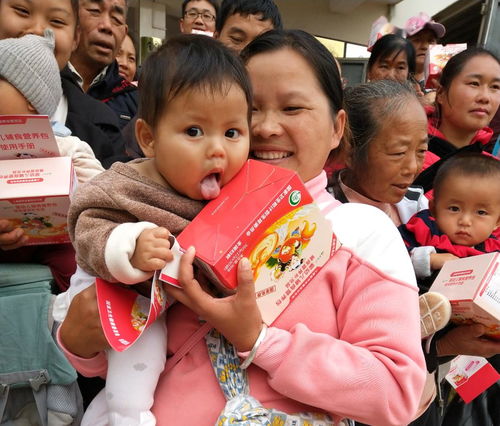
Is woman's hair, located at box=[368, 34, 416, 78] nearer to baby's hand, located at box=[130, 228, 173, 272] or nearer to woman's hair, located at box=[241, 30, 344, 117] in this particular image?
woman's hair, located at box=[241, 30, 344, 117]

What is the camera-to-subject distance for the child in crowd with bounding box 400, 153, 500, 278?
5.91 ft

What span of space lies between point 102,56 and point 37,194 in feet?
4.64

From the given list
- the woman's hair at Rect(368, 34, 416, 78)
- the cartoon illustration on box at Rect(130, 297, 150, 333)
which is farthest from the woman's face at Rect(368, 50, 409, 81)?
the cartoon illustration on box at Rect(130, 297, 150, 333)

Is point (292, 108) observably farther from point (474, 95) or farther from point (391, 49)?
point (391, 49)

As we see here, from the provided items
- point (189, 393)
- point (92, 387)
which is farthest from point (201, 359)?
point (92, 387)

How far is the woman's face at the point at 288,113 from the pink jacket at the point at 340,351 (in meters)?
0.21

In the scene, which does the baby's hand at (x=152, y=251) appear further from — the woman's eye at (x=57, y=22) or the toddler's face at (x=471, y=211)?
the toddler's face at (x=471, y=211)

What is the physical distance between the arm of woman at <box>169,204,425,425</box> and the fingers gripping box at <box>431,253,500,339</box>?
16.6 inches

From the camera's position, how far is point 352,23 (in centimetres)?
1000

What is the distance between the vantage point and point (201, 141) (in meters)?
0.94

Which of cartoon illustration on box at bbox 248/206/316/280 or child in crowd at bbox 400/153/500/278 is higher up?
cartoon illustration on box at bbox 248/206/316/280

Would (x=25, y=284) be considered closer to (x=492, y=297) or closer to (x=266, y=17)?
(x=492, y=297)

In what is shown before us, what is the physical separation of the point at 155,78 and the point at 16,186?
1.72 feet

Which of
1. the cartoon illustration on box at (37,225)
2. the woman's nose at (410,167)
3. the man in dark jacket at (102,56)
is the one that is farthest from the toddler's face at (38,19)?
the woman's nose at (410,167)
